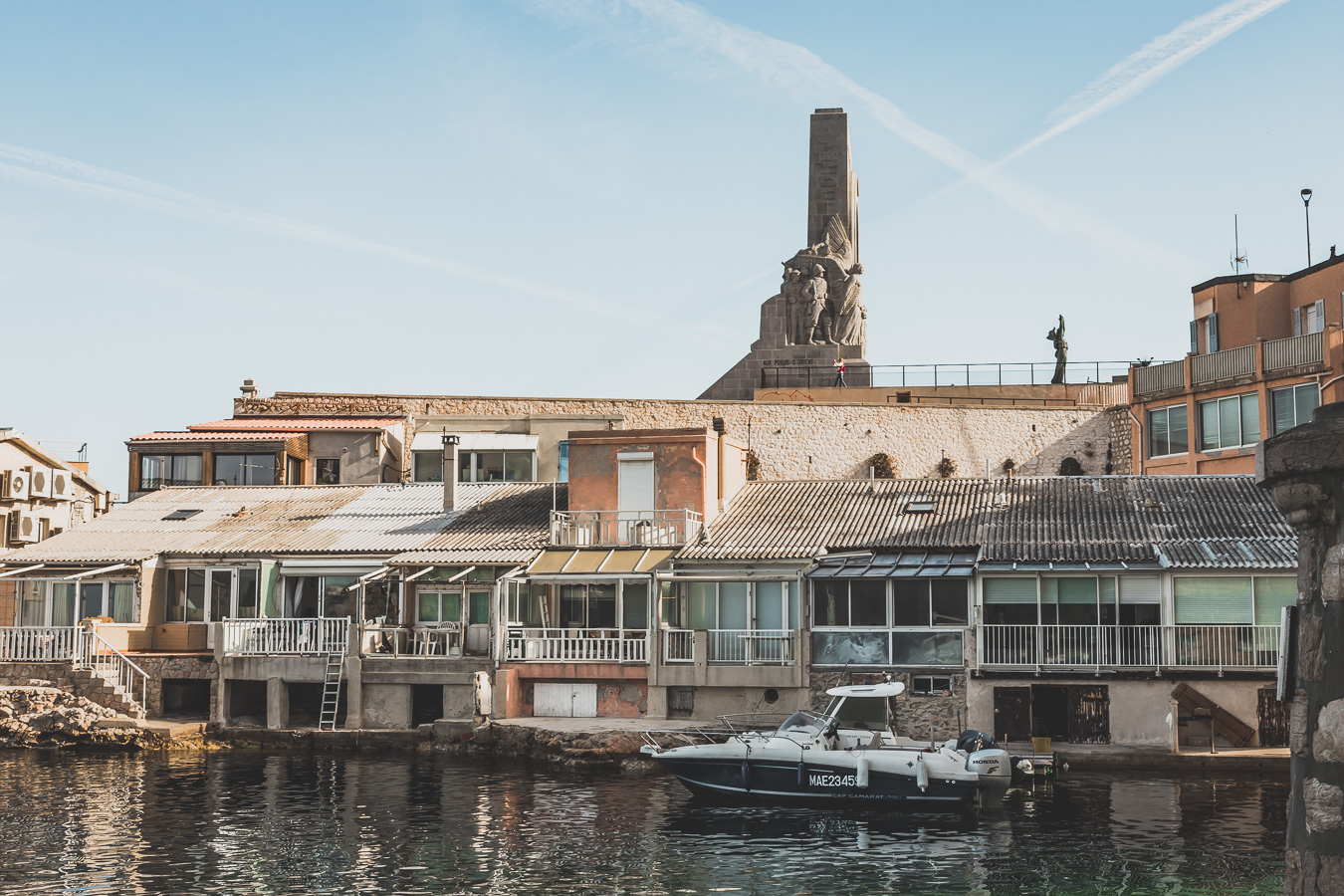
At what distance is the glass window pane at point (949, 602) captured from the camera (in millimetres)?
32969

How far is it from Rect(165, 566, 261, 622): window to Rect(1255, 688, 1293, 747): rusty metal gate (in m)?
26.4

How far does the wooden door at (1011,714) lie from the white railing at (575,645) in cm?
885

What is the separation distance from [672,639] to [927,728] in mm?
6838

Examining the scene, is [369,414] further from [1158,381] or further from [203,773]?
[1158,381]

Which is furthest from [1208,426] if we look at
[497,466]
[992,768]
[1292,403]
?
[497,466]

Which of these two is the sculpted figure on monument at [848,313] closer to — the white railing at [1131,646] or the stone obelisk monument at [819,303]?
the stone obelisk monument at [819,303]

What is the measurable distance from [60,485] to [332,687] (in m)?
25.1

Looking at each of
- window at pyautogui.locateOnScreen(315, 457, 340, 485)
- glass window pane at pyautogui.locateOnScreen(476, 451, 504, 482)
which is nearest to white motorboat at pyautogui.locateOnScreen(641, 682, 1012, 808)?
glass window pane at pyautogui.locateOnScreen(476, 451, 504, 482)

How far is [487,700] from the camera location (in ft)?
111

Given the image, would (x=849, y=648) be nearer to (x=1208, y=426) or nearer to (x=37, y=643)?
(x=1208, y=426)

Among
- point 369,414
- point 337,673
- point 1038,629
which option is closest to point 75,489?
point 369,414

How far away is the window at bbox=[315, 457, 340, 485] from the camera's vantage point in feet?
165

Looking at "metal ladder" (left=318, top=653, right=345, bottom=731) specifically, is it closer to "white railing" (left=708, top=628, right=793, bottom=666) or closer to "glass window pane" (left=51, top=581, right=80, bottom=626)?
"glass window pane" (left=51, top=581, right=80, bottom=626)

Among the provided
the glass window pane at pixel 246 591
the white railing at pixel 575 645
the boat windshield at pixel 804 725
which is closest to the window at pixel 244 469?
the glass window pane at pixel 246 591
